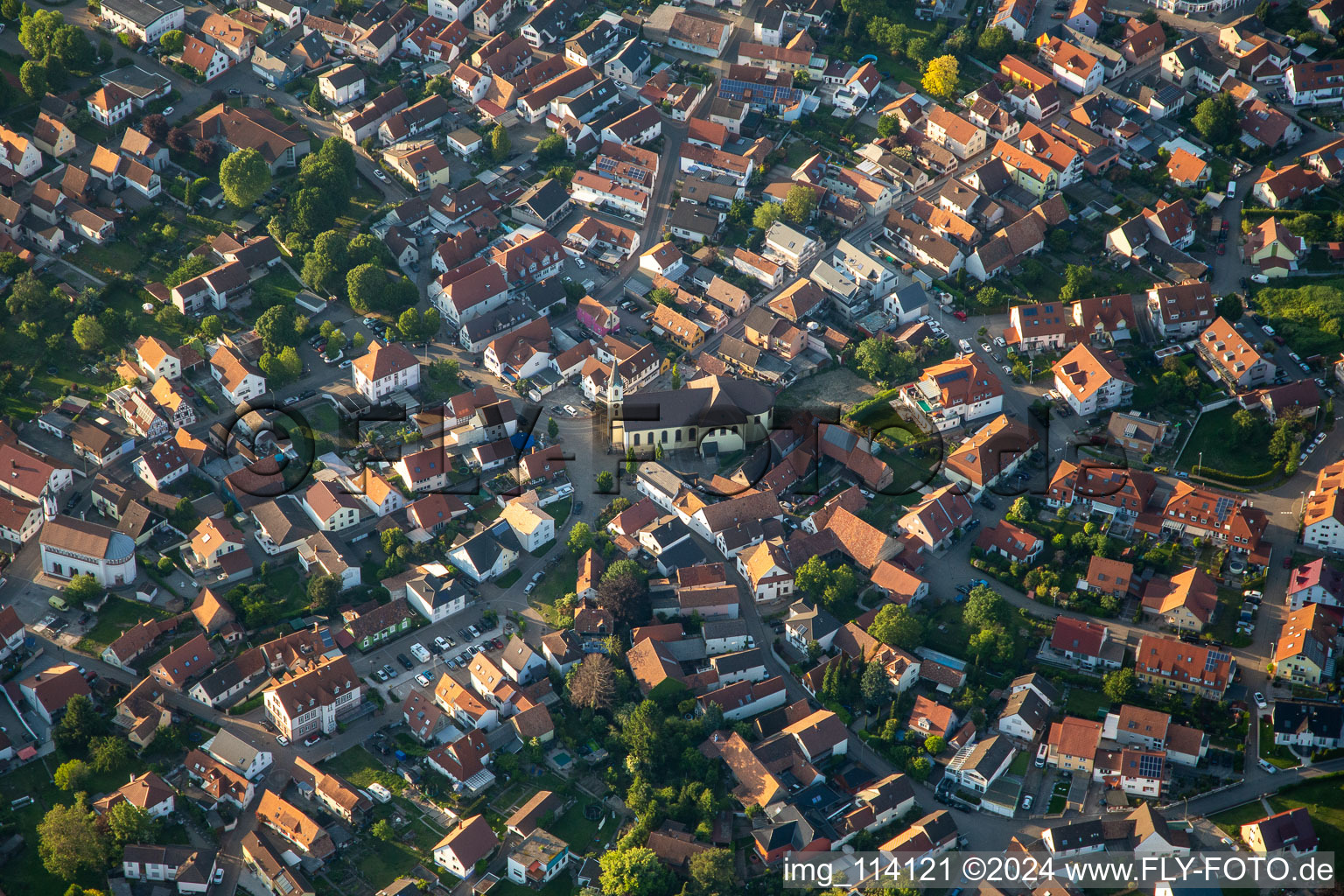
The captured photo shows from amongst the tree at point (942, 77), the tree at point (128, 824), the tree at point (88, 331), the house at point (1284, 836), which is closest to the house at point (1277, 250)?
the tree at point (942, 77)

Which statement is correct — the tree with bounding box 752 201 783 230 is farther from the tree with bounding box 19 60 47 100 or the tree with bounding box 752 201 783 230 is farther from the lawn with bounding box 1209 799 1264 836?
the tree with bounding box 19 60 47 100

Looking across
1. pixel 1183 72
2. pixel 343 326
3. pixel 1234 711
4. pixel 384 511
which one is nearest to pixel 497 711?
pixel 384 511

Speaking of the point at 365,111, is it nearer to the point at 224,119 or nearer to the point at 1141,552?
the point at 224,119

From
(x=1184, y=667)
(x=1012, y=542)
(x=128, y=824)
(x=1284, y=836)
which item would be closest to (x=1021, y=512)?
(x=1012, y=542)

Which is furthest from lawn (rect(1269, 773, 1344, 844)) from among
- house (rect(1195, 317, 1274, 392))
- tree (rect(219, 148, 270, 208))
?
tree (rect(219, 148, 270, 208))

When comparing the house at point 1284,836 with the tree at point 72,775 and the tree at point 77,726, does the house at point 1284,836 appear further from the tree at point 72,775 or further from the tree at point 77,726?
the tree at point 77,726
